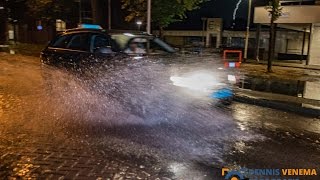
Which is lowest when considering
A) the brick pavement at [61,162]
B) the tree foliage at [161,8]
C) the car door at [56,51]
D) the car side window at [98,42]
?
the brick pavement at [61,162]

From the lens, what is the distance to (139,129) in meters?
6.63

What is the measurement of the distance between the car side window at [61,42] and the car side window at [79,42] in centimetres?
19

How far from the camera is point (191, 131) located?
655 cm

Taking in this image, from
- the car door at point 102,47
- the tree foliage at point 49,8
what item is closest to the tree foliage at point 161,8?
the tree foliage at point 49,8

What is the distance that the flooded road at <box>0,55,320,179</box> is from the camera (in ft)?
16.0

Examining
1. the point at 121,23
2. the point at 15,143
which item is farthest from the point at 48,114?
the point at 121,23

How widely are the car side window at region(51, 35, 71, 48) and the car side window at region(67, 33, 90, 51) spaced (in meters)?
0.19

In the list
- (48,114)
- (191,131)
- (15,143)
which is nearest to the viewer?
(15,143)

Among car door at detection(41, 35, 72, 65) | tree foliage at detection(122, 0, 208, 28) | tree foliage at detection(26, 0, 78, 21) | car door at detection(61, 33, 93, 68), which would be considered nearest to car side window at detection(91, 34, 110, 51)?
car door at detection(61, 33, 93, 68)

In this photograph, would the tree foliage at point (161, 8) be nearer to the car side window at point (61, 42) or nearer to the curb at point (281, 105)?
the car side window at point (61, 42)

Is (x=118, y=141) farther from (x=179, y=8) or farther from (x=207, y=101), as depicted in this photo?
(x=179, y=8)

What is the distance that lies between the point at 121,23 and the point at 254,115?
112 ft

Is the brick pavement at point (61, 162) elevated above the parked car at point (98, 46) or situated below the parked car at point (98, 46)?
below

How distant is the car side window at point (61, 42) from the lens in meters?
10.3
